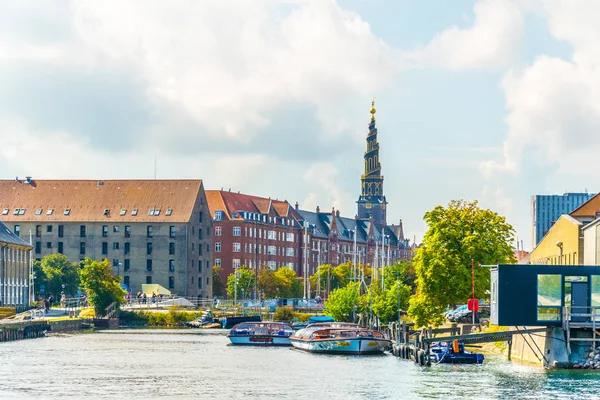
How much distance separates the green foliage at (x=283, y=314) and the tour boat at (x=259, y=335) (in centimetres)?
5127

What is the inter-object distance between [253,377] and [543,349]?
1729 centimetres

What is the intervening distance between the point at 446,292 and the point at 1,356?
33.1 metres

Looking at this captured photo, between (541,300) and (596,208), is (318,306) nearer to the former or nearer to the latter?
(596,208)

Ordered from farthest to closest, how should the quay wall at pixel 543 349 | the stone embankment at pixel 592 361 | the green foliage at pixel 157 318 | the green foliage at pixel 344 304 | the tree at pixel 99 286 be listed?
the green foliage at pixel 157 318 < the tree at pixel 99 286 < the green foliage at pixel 344 304 < the quay wall at pixel 543 349 < the stone embankment at pixel 592 361

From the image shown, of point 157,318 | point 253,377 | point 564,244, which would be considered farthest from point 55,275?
point 253,377

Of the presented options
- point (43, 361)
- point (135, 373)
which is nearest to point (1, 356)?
point (43, 361)

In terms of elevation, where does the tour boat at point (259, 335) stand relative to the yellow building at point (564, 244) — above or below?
below

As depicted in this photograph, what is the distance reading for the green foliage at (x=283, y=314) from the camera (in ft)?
580

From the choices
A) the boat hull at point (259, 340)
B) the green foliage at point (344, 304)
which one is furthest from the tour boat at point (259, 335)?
the green foliage at point (344, 304)

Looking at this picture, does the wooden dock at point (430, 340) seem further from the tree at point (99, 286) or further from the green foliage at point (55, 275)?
the green foliage at point (55, 275)

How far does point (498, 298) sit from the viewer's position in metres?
79.1

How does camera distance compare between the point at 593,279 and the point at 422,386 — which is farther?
the point at 593,279

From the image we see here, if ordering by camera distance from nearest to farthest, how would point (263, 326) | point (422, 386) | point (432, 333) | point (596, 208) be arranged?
point (422, 386)
point (432, 333)
point (596, 208)
point (263, 326)

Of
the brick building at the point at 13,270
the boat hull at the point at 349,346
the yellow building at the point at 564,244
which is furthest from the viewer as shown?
the brick building at the point at 13,270
